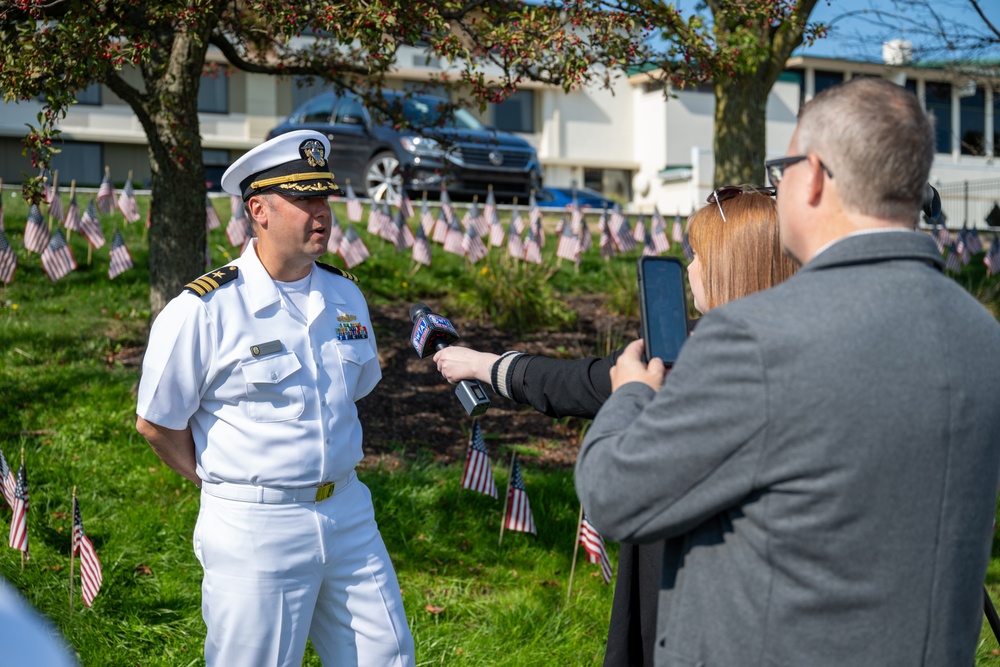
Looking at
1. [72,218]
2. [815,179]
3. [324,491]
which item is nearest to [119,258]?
[72,218]

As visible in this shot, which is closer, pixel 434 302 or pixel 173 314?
pixel 173 314

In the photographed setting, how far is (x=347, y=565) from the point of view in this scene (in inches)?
138

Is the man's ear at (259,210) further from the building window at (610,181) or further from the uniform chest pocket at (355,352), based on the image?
the building window at (610,181)

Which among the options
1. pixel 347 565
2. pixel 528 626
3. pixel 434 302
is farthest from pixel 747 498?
pixel 434 302

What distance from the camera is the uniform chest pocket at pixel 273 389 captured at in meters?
3.42

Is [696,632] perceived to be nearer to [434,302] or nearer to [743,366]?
[743,366]

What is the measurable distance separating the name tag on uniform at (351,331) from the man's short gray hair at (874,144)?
2.12 metres

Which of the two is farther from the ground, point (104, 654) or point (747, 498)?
point (747, 498)

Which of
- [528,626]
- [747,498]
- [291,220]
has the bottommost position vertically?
[528,626]

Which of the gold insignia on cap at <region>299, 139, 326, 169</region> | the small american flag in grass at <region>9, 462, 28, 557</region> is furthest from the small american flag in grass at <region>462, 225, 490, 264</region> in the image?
the gold insignia on cap at <region>299, 139, 326, 169</region>

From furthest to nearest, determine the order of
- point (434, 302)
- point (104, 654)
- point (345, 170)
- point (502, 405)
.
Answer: point (345, 170) < point (434, 302) < point (502, 405) < point (104, 654)

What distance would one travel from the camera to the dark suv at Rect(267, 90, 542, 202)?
15938 millimetres

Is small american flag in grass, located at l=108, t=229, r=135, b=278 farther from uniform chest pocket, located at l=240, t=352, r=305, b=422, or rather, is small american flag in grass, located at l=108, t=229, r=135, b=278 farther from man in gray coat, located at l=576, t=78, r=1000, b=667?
man in gray coat, located at l=576, t=78, r=1000, b=667

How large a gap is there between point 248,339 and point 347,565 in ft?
2.71
